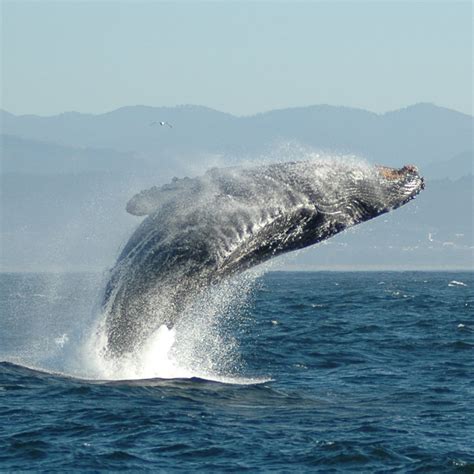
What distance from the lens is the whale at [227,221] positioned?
569 inches

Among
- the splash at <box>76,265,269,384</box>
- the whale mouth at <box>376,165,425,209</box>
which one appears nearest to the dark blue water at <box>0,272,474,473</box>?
the splash at <box>76,265,269,384</box>

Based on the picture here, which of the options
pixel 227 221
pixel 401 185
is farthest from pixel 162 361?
pixel 401 185

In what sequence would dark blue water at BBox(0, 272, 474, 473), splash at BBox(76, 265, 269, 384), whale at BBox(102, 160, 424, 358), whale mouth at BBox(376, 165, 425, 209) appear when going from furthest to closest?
splash at BBox(76, 265, 269, 384)
whale mouth at BBox(376, 165, 425, 209)
whale at BBox(102, 160, 424, 358)
dark blue water at BBox(0, 272, 474, 473)

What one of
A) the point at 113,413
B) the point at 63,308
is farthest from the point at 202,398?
the point at 63,308

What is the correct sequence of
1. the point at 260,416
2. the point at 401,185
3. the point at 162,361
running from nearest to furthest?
the point at 260,416
the point at 401,185
the point at 162,361

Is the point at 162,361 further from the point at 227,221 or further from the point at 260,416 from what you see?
the point at 227,221

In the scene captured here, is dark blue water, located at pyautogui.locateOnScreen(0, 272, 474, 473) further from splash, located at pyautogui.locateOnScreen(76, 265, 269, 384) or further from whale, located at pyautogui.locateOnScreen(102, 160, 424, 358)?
whale, located at pyautogui.locateOnScreen(102, 160, 424, 358)

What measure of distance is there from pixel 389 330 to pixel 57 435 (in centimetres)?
1523

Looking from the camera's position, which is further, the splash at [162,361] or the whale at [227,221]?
the splash at [162,361]

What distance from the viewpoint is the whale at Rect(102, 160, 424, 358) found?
14453mm

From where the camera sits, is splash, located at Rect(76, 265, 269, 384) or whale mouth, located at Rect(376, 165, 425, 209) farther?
splash, located at Rect(76, 265, 269, 384)

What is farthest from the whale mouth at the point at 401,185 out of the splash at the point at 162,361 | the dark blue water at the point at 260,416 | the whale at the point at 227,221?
the dark blue water at the point at 260,416

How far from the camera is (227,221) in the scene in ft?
47.4

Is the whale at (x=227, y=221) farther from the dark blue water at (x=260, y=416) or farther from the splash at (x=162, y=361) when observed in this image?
the dark blue water at (x=260, y=416)
